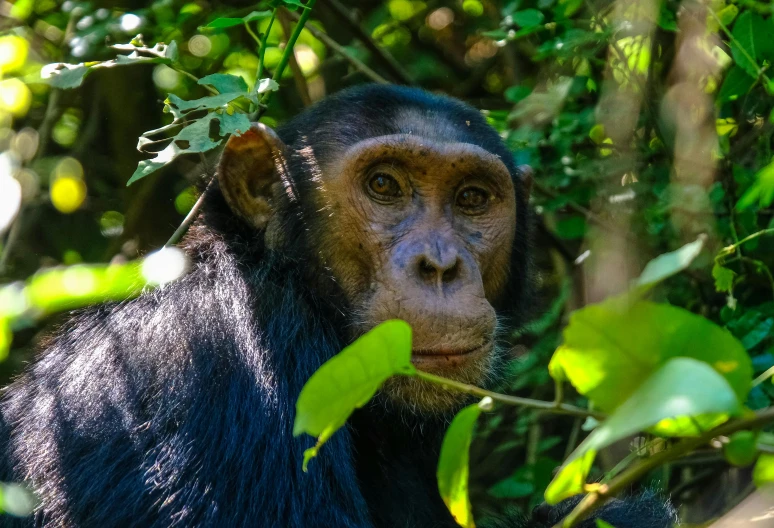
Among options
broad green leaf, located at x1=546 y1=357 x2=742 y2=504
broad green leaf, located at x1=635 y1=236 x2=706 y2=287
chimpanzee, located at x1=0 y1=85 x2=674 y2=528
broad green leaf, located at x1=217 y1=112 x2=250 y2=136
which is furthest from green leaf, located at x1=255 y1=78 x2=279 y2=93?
broad green leaf, located at x1=546 y1=357 x2=742 y2=504

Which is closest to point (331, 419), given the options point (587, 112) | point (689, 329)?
point (689, 329)

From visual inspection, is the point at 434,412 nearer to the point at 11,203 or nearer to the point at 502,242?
the point at 502,242

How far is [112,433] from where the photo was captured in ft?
12.8

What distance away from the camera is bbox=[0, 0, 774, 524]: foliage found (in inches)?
186

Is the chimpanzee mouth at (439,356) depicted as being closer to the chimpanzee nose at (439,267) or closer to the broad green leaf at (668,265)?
the chimpanzee nose at (439,267)

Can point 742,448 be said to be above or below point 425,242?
above

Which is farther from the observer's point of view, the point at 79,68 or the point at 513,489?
the point at 513,489

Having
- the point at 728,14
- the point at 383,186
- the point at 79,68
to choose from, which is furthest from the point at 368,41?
the point at 79,68

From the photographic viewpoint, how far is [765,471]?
6.34 feet

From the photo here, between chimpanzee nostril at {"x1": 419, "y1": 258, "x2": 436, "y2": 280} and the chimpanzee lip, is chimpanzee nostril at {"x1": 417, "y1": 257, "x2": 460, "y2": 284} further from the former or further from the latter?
the chimpanzee lip

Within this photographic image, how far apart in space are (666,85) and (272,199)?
310 cm

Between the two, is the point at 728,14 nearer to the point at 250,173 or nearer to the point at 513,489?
the point at 250,173

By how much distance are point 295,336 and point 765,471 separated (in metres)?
2.50

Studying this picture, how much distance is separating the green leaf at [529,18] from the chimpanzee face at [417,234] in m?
1.26
